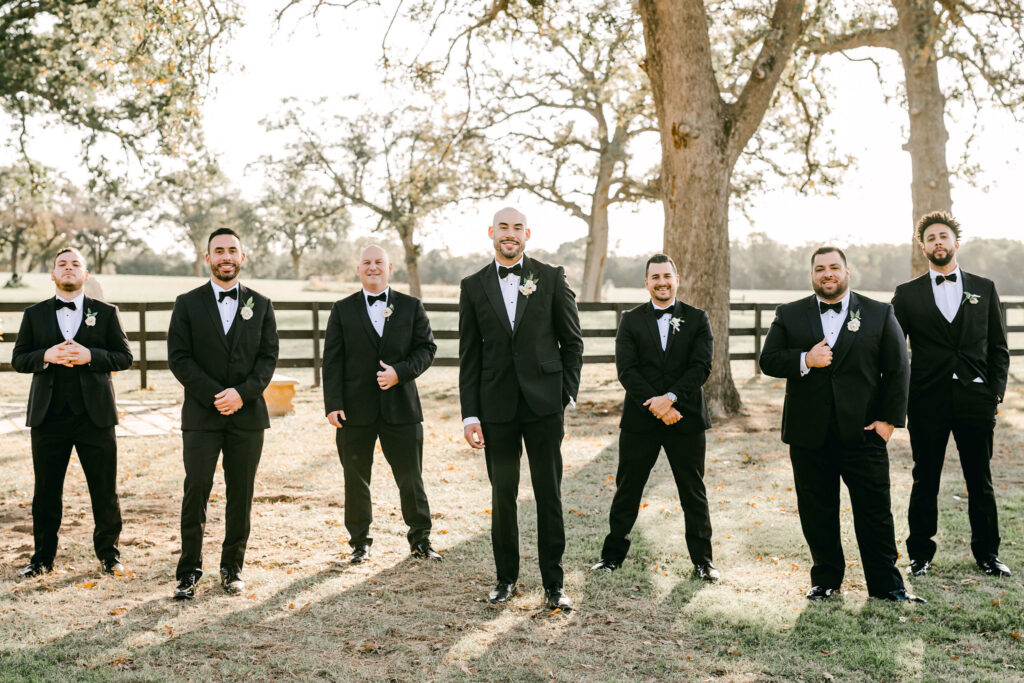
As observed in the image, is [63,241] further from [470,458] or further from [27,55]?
[470,458]

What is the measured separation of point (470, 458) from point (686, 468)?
4493 millimetres

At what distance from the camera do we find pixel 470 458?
9.60m

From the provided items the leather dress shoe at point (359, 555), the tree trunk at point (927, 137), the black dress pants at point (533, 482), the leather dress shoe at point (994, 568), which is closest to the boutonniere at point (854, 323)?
the black dress pants at point (533, 482)

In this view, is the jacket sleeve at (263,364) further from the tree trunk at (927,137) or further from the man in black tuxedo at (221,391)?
the tree trunk at (927,137)

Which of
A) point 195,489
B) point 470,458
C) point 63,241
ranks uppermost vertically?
point 63,241

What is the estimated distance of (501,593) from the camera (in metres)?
4.95

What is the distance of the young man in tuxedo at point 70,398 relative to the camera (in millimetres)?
5379

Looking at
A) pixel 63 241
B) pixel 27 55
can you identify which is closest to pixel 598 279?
pixel 27 55

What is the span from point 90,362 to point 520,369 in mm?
2728

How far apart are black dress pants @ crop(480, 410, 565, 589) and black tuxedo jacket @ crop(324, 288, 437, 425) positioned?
1.09m

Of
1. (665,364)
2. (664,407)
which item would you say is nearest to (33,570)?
(664,407)

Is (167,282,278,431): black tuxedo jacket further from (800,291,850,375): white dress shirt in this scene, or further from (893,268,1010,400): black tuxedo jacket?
(893,268,1010,400): black tuxedo jacket

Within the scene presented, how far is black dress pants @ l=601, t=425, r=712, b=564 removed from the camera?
17.7 ft

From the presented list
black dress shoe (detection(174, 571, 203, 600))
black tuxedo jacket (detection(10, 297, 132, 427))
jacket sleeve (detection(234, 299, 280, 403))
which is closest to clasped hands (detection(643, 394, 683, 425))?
jacket sleeve (detection(234, 299, 280, 403))
